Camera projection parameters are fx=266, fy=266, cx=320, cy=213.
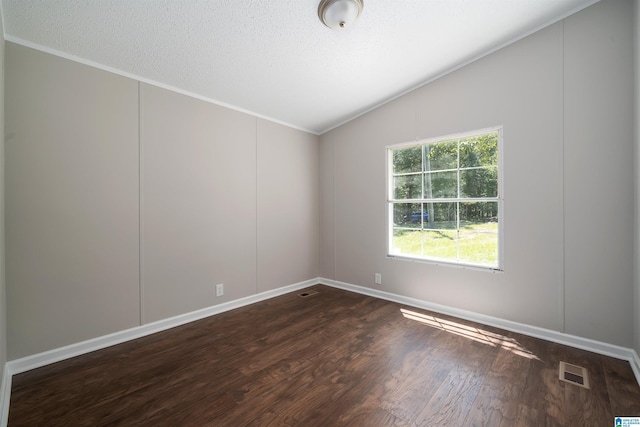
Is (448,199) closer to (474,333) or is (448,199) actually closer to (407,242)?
(407,242)

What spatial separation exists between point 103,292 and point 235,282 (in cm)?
132

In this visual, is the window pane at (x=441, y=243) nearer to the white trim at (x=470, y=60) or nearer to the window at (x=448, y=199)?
the window at (x=448, y=199)

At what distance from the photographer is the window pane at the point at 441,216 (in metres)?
3.16

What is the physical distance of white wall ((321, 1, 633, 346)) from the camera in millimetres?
2240

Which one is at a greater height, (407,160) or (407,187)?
(407,160)

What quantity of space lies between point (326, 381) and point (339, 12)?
8.97 ft

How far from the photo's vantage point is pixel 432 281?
3.26 meters

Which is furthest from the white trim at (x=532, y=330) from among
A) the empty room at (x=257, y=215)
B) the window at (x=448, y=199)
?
the window at (x=448, y=199)

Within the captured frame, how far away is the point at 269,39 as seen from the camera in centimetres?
227

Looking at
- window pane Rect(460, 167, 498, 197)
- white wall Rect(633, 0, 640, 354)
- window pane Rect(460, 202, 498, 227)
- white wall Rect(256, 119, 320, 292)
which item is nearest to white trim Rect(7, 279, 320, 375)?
white wall Rect(256, 119, 320, 292)

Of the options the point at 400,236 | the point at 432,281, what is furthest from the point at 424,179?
the point at 432,281

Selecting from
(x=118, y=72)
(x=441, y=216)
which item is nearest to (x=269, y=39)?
(x=118, y=72)

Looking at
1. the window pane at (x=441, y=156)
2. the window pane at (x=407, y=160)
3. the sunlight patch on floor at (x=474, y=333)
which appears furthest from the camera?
the window pane at (x=407, y=160)

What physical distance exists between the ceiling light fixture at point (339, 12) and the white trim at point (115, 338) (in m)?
3.11
